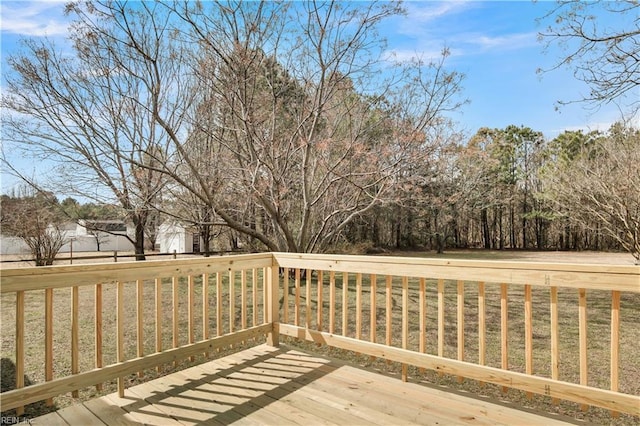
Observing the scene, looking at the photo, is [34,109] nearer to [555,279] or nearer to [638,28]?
[555,279]

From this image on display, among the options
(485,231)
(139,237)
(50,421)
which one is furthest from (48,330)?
(485,231)

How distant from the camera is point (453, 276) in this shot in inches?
92.8

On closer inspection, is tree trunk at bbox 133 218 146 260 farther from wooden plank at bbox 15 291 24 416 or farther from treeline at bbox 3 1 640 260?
wooden plank at bbox 15 291 24 416

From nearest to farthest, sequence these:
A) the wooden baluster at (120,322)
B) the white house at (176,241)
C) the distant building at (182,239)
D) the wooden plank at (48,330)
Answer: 1. the wooden plank at (48,330)
2. the wooden baluster at (120,322)
3. the distant building at (182,239)
4. the white house at (176,241)

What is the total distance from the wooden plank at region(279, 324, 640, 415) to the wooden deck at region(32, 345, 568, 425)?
150 mm

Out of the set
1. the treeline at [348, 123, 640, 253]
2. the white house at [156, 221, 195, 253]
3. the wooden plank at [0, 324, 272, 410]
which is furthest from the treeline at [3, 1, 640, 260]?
the treeline at [348, 123, 640, 253]

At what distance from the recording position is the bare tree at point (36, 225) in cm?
908

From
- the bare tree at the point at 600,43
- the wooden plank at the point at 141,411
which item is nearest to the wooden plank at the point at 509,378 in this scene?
the wooden plank at the point at 141,411

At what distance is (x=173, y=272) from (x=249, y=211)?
18.8 feet

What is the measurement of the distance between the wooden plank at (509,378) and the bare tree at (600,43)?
4.16 m

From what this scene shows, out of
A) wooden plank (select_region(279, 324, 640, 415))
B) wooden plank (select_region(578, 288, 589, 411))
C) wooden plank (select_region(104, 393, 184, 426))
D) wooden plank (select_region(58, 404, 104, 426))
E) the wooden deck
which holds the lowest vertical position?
the wooden deck

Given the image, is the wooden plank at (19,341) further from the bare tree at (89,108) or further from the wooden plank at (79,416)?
the bare tree at (89,108)

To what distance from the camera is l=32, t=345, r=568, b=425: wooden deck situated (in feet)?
6.75

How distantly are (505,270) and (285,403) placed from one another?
1.56m
